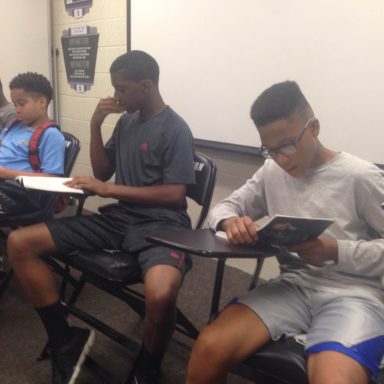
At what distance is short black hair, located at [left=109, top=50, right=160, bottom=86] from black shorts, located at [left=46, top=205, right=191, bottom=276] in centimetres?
51

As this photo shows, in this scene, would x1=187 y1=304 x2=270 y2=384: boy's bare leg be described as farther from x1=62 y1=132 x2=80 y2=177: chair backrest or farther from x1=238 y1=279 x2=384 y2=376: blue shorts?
x1=62 y1=132 x2=80 y2=177: chair backrest

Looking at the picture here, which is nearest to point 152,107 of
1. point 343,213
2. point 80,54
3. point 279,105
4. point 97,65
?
point 279,105

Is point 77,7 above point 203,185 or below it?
above

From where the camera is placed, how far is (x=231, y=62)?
2.43m

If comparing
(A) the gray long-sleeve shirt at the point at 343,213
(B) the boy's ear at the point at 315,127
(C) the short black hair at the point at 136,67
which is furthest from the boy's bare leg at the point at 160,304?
(C) the short black hair at the point at 136,67

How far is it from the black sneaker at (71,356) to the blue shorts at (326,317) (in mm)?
674

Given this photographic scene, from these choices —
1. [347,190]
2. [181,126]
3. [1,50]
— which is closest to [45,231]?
[181,126]

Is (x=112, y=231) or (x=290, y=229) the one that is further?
(x=112, y=231)

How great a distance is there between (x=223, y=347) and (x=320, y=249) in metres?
0.35

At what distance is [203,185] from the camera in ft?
5.45

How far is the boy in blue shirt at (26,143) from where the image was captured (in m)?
1.94

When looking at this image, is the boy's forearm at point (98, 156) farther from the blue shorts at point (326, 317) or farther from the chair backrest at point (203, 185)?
the blue shorts at point (326, 317)

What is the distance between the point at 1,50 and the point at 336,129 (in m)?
2.65

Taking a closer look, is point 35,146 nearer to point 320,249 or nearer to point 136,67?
point 136,67
